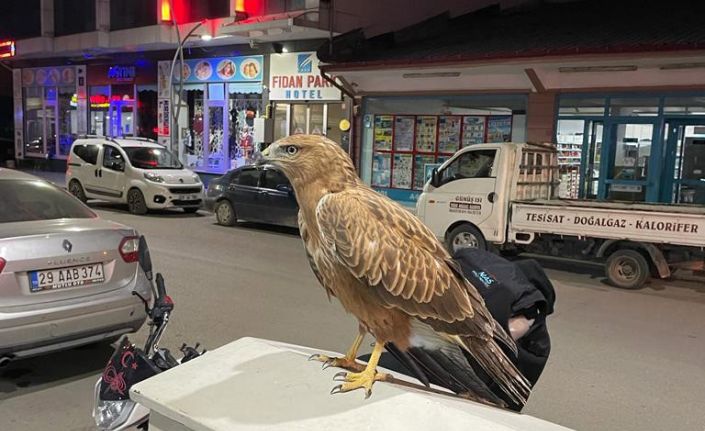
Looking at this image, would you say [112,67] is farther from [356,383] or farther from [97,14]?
[356,383]

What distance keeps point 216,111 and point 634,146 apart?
1360 cm

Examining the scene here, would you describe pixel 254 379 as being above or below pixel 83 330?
above

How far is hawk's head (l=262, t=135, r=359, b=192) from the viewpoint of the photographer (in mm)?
1728

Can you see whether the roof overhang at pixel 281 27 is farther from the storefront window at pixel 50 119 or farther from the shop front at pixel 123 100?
the storefront window at pixel 50 119

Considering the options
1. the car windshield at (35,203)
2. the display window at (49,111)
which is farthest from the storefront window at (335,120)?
the display window at (49,111)

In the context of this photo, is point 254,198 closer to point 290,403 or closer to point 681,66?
point 681,66

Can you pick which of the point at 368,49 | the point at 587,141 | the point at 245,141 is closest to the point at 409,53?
the point at 368,49

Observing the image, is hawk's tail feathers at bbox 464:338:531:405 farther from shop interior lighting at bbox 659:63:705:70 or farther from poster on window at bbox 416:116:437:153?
poster on window at bbox 416:116:437:153

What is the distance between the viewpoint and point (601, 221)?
9.19 m

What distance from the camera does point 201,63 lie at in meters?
21.3

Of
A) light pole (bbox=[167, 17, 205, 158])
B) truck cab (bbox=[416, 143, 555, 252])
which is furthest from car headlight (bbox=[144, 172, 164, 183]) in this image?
truck cab (bbox=[416, 143, 555, 252])

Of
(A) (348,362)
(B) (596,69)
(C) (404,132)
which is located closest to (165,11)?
(C) (404,132)

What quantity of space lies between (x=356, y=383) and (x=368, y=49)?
1598cm

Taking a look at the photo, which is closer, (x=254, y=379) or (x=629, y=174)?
(x=254, y=379)
